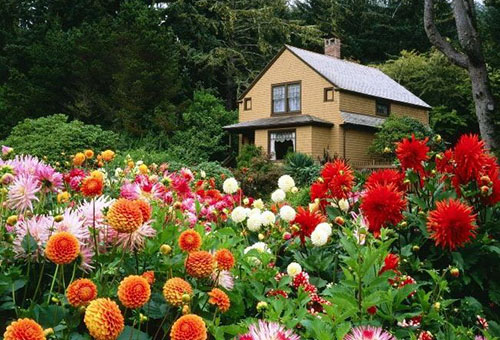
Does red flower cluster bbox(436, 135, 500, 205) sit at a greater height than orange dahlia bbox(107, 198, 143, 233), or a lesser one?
greater

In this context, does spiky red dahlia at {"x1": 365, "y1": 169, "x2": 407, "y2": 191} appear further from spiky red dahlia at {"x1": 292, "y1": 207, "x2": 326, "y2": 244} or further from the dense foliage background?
the dense foliage background

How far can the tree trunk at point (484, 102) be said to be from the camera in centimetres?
744

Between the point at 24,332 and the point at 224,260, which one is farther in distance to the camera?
the point at 224,260

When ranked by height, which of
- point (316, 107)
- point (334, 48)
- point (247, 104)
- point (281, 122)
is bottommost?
point (281, 122)

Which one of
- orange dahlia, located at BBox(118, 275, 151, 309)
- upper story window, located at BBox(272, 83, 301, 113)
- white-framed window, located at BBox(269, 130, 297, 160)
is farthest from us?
upper story window, located at BBox(272, 83, 301, 113)

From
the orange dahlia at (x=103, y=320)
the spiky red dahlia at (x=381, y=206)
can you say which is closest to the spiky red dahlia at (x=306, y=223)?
the spiky red dahlia at (x=381, y=206)

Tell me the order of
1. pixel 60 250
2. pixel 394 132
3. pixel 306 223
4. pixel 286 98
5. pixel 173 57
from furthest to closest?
pixel 173 57 → pixel 286 98 → pixel 394 132 → pixel 306 223 → pixel 60 250

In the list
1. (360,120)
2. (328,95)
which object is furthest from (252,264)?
(360,120)

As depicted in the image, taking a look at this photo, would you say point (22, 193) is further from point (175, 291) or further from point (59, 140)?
point (59, 140)

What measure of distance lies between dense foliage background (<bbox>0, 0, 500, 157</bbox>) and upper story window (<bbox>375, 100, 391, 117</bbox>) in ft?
13.3

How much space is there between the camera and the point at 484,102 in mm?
7547

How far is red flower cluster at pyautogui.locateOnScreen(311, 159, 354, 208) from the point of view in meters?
2.60

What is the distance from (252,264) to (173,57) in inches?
930

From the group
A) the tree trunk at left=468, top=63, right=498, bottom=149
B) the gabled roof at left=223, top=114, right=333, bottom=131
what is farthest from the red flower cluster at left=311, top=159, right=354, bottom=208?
the gabled roof at left=223, top=114, right=333, bottom=131
